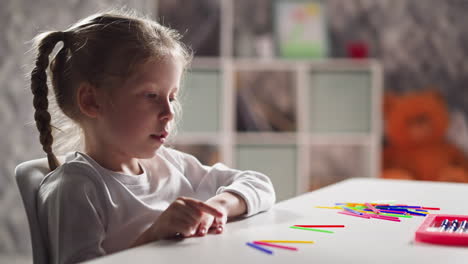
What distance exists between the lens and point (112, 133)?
1.14 m

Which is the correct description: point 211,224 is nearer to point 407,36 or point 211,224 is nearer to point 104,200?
point 104,200

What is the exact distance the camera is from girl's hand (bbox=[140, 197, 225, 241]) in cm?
85

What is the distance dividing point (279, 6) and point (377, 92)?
0.77m

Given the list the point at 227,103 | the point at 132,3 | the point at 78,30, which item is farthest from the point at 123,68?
the point at 227,103

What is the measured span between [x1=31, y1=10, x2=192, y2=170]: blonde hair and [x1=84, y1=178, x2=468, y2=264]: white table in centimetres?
35

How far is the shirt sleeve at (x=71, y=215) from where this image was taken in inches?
38.3

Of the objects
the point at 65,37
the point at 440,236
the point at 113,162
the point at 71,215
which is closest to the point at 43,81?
the point at 65,37

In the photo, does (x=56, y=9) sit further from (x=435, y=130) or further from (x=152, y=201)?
(x=435, y=130)

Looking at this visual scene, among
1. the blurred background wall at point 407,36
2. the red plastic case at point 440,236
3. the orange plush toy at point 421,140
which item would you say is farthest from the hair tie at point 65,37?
the orange plush toy at point 421,140

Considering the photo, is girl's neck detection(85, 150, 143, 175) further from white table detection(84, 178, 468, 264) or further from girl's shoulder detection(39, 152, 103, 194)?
white table detection(84, 178, 468, 264)

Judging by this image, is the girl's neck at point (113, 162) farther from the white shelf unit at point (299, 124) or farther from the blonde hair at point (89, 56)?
the white shelf unit at point (299, 124)

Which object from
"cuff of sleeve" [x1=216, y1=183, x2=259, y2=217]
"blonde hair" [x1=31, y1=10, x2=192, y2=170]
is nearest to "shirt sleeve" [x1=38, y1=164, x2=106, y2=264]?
"blonde hair" [x1=31, y1=10, x2=192, y2=170]

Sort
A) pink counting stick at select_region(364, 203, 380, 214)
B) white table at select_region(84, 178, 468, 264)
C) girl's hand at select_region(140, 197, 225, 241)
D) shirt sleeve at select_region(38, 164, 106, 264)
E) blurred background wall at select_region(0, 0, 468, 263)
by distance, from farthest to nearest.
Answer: blurred background wall at select_region(0, 0, 468, 263) < pink counting stick at select_region(364, 203, 380, 214) < shirt sleeve at select_region(38, 164, 106, 264) < girl's hand at select_region(140, 197, 225, 241) < white table at select_region(84, 178, 468, 264)

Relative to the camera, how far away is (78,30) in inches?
46.0
